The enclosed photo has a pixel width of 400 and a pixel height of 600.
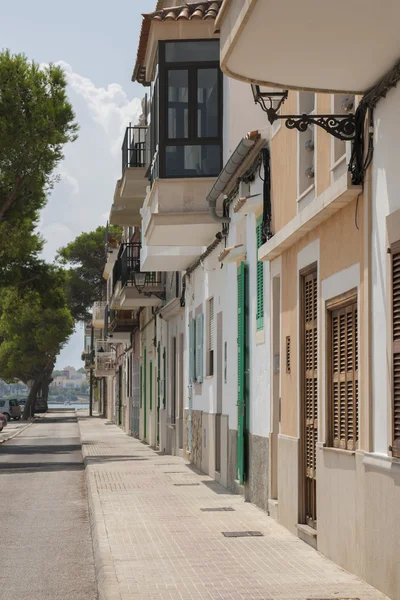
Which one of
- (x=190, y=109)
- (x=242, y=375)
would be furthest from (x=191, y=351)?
(x=242, y=375)

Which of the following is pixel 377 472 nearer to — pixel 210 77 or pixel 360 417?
pixel 360 417

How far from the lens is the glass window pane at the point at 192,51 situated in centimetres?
1961

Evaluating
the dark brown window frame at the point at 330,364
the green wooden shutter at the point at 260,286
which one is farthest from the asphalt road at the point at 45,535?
the green wooden shutter at the point at 260,286

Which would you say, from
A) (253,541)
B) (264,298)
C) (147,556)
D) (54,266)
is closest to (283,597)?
(147,556)

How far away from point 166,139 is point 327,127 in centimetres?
1061

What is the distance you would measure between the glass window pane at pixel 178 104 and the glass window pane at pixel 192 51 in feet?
0.80

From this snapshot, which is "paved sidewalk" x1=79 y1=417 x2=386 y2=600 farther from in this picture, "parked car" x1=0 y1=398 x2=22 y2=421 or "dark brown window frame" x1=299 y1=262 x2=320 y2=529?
"parked car" x1=0 y1=398 x2=22 y2=421

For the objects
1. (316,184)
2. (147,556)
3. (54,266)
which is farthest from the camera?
(54,266)

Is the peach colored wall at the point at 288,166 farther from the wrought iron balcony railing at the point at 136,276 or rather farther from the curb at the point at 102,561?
the wrought iron balcony railing at the point at 136,276

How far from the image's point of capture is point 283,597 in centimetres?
832

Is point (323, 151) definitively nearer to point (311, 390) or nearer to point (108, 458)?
point (311, 390)

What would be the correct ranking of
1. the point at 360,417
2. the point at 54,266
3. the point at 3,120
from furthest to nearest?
the point at 54,266, the point at 3,120, the point at 360,417

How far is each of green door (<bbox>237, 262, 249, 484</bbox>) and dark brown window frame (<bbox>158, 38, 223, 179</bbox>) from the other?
156 inches

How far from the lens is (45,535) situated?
13.3 metres
